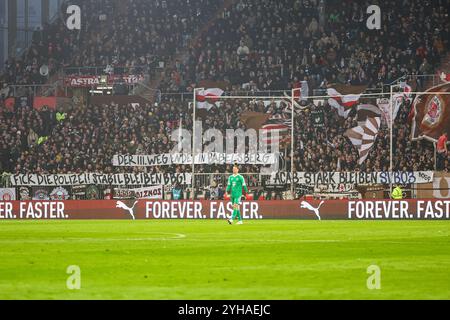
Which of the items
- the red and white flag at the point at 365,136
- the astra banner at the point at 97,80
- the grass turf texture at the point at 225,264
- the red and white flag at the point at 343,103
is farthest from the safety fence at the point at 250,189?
the grass turf texture at the point at 225,264

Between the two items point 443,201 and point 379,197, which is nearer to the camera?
point 443,201

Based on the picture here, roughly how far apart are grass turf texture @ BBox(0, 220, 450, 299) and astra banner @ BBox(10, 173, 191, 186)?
17.0m

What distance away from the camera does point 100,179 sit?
4878cm

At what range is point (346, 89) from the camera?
53.0 metres

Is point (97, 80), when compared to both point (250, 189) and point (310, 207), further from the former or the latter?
point (310, 207)

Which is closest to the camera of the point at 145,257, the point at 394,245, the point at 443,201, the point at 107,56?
the point at 145,257

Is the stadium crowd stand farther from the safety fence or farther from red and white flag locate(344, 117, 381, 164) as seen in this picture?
the safety fence

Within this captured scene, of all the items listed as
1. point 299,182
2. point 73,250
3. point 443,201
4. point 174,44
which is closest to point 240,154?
point 299,182

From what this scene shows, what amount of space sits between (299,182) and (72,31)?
2261 centimetres

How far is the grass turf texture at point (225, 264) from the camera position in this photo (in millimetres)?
14219

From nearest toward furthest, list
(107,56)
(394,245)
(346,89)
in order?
(394,245) → (346,89) → (107,56)

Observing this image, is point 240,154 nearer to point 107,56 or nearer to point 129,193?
point 129,193

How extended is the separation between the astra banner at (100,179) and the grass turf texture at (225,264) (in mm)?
16988

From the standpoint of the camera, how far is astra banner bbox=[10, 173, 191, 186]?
4762cm
